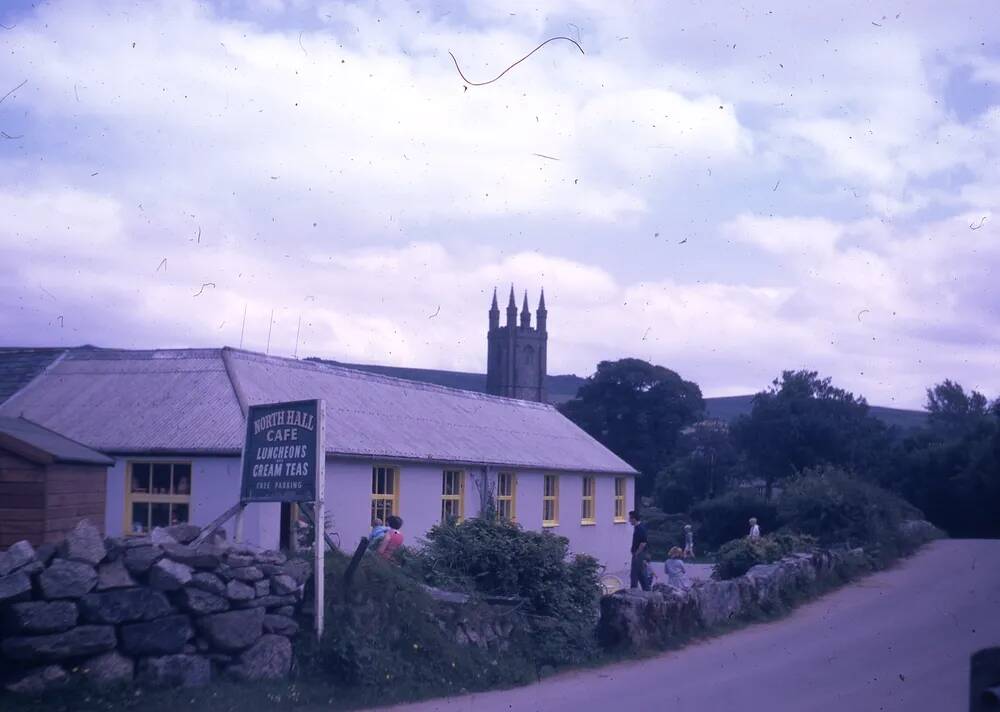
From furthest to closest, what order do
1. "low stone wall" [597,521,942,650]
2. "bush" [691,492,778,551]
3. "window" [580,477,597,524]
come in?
1. "bush" [691,492,778,551]
2. "window" [580,477,597,524]
3. "low stone wall" [597,521,942,650]

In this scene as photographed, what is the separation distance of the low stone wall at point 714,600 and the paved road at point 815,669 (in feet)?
Answer: 1.37

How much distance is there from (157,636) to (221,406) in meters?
11.8

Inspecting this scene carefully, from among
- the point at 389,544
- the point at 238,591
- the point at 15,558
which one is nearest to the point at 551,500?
the point at 389,544

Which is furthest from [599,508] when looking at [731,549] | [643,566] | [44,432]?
[44,432]

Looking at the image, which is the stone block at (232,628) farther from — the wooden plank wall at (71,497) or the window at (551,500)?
the window at (551,500)

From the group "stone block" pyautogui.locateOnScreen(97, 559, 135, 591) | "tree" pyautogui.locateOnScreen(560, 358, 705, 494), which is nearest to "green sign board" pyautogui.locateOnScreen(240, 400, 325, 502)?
"stone block" pyautogui.locateOnScreen(97, 559, 135, 591)

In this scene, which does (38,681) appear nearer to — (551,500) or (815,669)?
(815,669)

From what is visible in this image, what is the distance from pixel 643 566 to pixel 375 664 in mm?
9673

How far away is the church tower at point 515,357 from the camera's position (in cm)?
11494

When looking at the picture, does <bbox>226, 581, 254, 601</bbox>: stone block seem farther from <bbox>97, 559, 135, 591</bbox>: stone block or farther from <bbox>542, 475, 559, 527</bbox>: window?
<bbox>542, 475, 559, 527</bbox>: window

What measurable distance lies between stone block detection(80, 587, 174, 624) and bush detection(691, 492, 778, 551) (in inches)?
1592

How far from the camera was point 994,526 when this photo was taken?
41.0 m

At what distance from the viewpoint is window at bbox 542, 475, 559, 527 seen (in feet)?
104

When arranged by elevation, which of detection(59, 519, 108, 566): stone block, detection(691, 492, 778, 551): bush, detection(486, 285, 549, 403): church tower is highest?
detection(486, 285, 549, 403): church tower
